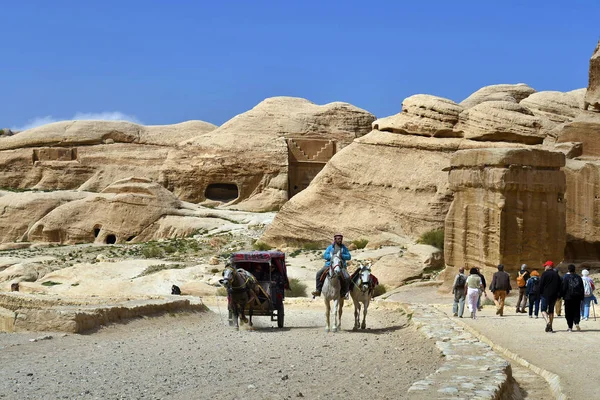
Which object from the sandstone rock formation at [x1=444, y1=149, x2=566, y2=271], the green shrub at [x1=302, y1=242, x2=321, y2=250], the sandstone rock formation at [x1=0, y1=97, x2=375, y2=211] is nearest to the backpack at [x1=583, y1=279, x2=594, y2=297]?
the sandstone rock formation at [x1=444, y1=149, x2=566, y2=271]

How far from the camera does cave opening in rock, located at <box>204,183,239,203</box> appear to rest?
56469 mm

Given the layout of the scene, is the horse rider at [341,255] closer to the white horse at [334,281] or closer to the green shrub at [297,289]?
the white horse at [334,281]

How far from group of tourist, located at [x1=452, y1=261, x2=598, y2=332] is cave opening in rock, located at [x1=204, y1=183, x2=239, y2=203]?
3479 centimetres

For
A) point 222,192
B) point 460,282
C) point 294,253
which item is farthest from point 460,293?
point 222,192

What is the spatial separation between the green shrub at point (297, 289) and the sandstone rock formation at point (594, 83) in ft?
38.7

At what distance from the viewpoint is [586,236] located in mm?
27281

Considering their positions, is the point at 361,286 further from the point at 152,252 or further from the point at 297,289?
the point at 152,252

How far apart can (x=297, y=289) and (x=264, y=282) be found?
34.2ft

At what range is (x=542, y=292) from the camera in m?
15.4

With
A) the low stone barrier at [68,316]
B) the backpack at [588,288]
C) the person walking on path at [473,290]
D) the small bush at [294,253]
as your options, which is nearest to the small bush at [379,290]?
the small bush at [294,253]

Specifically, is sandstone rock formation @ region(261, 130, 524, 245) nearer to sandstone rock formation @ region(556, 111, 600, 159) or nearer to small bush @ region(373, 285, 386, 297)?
→ sandstone rock formation @ region(556, 111, 600, 159)

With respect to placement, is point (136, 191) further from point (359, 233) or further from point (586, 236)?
point (586, 236)

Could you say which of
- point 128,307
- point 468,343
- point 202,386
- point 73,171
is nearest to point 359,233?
point 128,307

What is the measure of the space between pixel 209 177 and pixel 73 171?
35.4 ft
